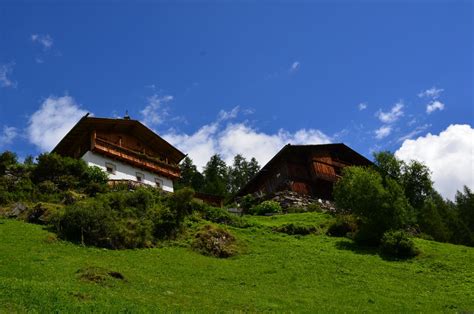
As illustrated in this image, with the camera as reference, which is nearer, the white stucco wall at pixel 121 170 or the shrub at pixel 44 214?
the shrub at pixel 44 214

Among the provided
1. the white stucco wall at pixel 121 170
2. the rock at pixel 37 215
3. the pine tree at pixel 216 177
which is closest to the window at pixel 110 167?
the white stucco wall at pixel 121 170

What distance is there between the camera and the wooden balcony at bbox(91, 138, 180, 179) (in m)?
48.8

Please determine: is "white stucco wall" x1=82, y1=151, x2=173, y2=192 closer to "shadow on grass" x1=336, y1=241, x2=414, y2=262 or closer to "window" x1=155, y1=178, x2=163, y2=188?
"window" x1=155, y1=178, x2=163, y2=188

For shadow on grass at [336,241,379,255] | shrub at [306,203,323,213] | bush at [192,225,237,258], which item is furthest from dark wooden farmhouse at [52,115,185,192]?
shadow on grass at [336,241,379,255]

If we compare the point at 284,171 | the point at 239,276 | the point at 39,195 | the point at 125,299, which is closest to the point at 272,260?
the point at 239,276

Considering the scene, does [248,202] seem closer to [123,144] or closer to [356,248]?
[123,144]

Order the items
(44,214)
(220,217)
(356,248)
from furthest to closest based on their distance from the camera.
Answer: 1. (220,217)
2. (356,248)
3. (44,214)

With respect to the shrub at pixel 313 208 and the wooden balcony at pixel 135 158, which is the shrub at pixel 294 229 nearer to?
the shrub at pixel 313 208

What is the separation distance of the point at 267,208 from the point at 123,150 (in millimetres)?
15921

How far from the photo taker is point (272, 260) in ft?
108

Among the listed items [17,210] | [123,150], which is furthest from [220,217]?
[17,210]

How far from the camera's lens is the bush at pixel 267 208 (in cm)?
5534

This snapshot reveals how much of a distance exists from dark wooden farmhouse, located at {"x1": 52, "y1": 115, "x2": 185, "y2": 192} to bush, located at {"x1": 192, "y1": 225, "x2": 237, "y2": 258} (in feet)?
41.8

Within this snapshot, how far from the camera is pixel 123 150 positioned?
168ft
